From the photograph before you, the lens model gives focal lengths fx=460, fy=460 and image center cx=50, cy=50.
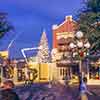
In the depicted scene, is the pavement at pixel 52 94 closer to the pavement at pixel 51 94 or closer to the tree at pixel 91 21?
the pavement at pixel 51 94

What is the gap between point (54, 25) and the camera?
75250 millimetres

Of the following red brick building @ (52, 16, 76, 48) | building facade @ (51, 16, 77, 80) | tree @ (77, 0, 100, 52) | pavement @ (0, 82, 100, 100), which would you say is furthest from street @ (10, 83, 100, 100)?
red brick building @ (52, 16, 76, 48)

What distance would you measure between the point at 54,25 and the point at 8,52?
8.76 m

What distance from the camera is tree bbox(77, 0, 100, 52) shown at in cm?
4778

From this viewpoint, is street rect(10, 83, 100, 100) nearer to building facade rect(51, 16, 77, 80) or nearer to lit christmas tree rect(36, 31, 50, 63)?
building facade rect(51, 16, 77, 80)

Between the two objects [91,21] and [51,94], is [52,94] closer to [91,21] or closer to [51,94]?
[51,94]

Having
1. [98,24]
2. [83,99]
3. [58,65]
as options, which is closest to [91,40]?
[98,24]

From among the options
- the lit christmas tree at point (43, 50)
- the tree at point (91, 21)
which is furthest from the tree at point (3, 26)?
the lit christmas tree at point (43, 50)

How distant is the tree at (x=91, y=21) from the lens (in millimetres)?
47781

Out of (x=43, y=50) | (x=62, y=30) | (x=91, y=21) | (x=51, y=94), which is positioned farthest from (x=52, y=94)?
(x=43, y=50)

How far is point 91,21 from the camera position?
160 feet

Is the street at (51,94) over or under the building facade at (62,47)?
under

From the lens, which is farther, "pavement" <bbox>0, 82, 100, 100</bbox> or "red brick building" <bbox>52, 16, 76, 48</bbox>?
"red brick building" <bbox>52, 16, 76, 48</bbox>

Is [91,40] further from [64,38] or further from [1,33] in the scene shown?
[64,38]
